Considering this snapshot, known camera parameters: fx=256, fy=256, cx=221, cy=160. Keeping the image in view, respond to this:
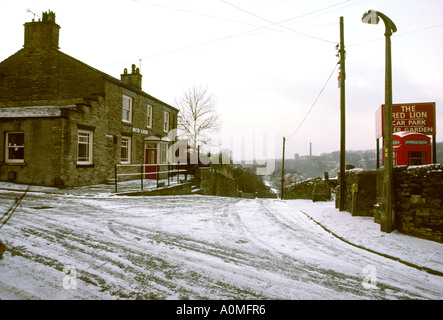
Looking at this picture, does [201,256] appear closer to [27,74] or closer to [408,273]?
[408,273]

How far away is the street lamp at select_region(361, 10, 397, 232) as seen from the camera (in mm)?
6598

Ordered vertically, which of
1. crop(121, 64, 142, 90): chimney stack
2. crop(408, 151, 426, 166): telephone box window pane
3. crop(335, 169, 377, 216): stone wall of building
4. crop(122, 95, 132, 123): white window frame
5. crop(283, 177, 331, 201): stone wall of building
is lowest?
crop(283, 177, 331, 201): stone wall of building

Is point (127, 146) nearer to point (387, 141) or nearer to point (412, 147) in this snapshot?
point (387, 141)

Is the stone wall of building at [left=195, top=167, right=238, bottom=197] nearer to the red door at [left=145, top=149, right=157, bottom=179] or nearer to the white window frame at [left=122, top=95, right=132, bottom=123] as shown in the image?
the red door at [left=145, top=149, right=157, bottom=179]

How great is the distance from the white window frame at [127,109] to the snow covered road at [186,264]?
11505mm

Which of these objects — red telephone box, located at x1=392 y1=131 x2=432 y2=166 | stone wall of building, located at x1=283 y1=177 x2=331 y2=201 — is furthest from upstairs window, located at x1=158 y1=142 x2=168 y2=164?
red telephone box, located at x1=392 y1=131 x2=432 y2=166

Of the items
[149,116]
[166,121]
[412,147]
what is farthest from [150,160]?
[412,147]

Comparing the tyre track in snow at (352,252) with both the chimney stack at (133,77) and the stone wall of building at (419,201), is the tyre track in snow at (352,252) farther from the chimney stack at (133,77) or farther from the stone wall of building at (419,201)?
the chimney stack at (133,77)

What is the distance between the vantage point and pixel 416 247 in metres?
5.43

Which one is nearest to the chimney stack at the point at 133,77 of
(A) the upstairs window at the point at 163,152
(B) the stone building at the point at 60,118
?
(B) the stone building at the point at 60,118

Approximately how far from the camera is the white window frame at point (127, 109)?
57.3ft

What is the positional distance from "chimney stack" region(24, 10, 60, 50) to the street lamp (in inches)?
662
